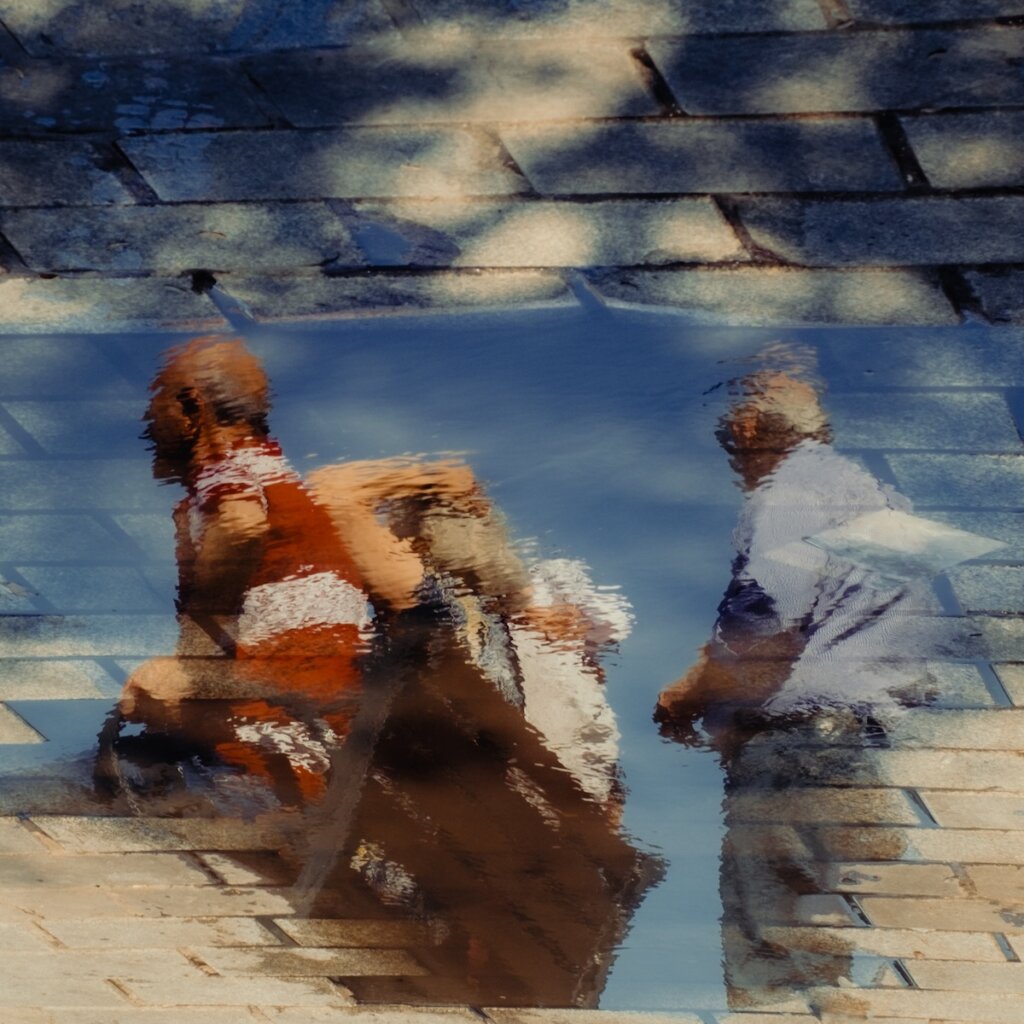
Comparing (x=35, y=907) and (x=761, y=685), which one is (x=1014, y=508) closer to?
(x=761, y=685)

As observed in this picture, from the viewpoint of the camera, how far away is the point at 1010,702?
1549 mm

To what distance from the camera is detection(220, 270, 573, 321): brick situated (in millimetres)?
1169

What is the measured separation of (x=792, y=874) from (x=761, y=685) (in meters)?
0.56

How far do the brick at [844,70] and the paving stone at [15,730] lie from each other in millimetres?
1398

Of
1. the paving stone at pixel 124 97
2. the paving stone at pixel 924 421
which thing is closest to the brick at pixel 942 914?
the paving stone at pixel 924 421

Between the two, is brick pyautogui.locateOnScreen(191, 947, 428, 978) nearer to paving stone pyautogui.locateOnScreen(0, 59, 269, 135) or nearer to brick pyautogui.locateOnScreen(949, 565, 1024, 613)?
brick pyautogui.locateOnScreen(949, 565, 1024, 613)

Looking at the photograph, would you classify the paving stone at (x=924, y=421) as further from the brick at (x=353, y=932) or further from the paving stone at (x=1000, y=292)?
the brick at (x=353, y=932)

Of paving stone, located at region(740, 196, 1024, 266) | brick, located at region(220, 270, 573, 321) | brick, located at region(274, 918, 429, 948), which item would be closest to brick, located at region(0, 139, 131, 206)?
brick, located at region(220, 270, 573, 321)

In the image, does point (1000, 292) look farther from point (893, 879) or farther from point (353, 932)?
point (353, 932)

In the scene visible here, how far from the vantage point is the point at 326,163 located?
110 cm

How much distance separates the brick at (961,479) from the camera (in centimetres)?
126

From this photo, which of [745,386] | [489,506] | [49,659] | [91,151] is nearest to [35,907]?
[49,659]

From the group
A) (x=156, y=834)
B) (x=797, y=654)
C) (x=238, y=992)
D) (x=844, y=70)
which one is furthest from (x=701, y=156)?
(x=238, y=992)

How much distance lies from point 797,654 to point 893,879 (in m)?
0.66
